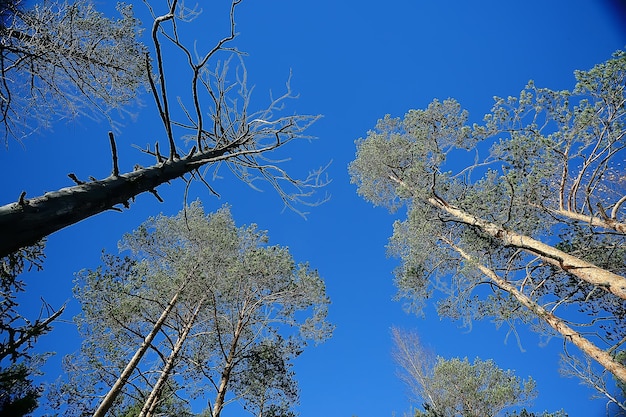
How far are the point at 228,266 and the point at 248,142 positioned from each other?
715 centimetres

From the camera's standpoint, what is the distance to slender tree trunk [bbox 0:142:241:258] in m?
1.39

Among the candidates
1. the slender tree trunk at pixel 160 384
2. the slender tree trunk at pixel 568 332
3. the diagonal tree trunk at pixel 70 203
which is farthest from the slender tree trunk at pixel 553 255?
the slender tree trunk at pixel 160 384

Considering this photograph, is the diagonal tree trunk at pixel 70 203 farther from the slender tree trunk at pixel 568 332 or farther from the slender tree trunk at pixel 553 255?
the slender tree trunk at pixel 568 332

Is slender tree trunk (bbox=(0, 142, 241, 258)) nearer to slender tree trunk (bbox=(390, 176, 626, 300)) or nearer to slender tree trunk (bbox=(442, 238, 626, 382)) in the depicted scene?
slender tree trunk (bbox=(390, 176, 626, 300))

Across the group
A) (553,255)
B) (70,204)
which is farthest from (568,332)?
(70,204)

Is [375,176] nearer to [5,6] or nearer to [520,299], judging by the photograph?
[520,299]

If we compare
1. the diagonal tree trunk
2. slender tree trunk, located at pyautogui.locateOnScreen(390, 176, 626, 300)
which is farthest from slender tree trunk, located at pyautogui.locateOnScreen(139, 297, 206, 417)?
slender tree trunk, located at pyautogui.locateOnScreen(390, 176, 626, 300)

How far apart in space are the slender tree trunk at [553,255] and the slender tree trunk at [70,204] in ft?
20.7

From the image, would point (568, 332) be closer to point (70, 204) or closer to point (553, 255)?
point (553, 255)

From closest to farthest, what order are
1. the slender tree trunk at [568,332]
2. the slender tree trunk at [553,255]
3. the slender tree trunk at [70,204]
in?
the slender tree trunk at [70,204], the slender tree trunk at [553,255], the slender tree trunk at [568,332]

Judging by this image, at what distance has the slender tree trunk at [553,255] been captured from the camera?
16.9 feet

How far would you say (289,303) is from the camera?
9617 millimetres

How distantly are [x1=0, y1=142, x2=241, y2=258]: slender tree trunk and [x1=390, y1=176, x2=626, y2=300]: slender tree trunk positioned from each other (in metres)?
6.31

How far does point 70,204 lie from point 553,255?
287 inches
